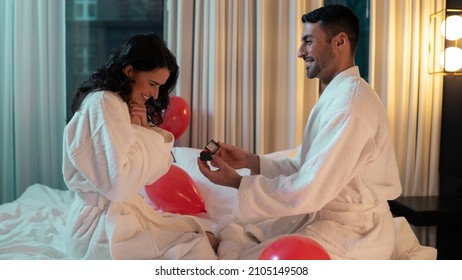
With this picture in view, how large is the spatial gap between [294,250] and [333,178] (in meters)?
0.28

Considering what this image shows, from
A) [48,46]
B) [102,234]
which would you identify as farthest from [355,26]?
[48,46]

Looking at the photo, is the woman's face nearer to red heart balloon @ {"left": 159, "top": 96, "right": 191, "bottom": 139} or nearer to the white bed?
the white bed

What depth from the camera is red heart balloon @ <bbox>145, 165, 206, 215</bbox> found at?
213 cm

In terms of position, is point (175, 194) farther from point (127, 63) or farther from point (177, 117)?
point (127, 63)

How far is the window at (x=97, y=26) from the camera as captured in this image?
117 inches

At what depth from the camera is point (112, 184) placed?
134 cm

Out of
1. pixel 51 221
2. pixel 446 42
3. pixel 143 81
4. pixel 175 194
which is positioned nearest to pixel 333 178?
pixel 143 81

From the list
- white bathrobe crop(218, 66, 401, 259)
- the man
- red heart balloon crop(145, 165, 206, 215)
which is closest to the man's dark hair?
the man

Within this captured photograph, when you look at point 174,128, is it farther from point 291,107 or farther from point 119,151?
point 119,151

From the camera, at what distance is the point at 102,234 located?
1.41m

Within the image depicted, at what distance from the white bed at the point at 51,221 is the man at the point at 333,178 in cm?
24

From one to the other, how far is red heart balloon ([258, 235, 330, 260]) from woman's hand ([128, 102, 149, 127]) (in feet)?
1.99

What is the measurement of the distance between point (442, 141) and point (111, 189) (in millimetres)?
2096

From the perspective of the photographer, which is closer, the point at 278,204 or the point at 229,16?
the point at 278,204
